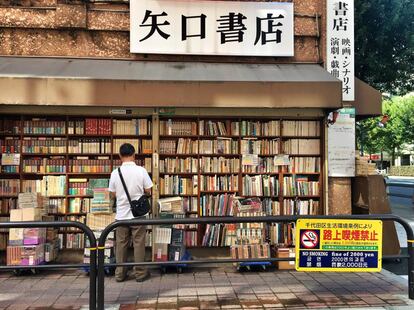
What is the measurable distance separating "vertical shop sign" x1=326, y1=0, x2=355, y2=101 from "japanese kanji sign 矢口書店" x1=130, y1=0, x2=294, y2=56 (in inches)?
30.7

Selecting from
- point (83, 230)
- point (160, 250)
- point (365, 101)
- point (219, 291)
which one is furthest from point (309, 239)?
point (365, 101)

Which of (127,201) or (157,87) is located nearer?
(127,201)

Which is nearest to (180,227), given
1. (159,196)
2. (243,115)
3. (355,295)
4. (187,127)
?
(159,196)

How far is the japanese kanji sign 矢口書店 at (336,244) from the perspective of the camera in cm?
480

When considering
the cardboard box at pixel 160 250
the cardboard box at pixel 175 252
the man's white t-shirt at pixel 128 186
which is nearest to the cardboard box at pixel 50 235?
the man's white t-shirt at pixel 128 186

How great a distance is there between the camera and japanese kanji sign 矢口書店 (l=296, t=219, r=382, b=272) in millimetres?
4805

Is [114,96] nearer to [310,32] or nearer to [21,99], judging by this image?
[21,99]

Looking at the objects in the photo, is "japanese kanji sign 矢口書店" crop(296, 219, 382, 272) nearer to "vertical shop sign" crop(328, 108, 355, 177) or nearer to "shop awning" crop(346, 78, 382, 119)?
"vertical shop sign" crop(328, 108, 355, 177)

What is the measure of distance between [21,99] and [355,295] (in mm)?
5798

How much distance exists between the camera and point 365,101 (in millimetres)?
8062

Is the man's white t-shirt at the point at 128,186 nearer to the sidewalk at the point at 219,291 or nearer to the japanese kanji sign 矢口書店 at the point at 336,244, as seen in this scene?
the sidewalk at the point at 219,291

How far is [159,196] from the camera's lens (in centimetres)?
766

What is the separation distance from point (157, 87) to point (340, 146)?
148 inches

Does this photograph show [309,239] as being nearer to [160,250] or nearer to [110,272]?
[160,250]
